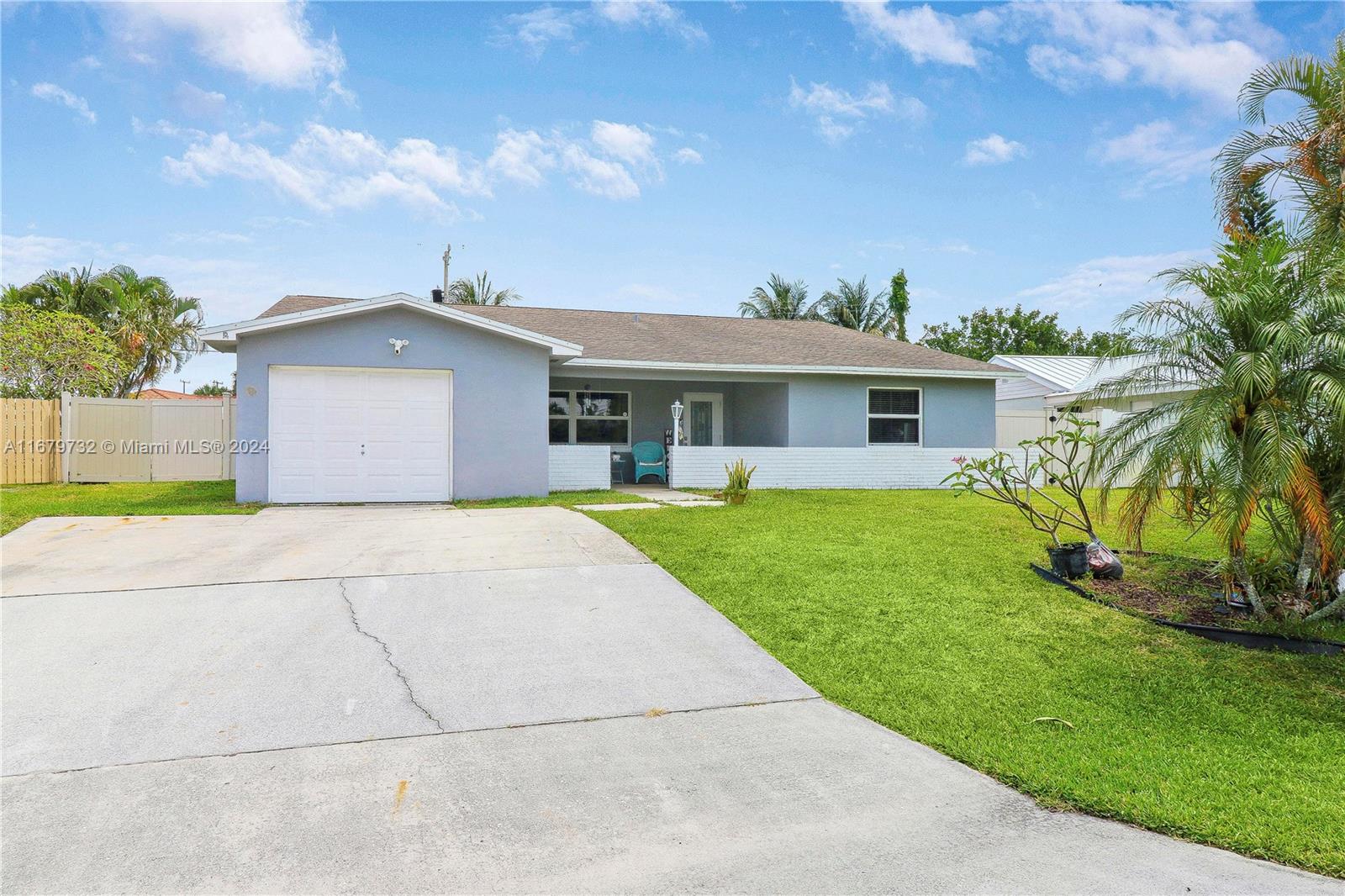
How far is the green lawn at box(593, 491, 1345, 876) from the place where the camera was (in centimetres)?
323

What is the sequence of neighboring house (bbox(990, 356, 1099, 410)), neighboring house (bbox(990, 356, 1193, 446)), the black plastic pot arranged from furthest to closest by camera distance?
1. neighboring house (bbox(990, 356, 1099, 410))
2. neighboring house (bbox(990, 356, 1193, 446))
3. the black plastic pot

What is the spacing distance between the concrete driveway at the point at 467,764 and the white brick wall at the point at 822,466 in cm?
888

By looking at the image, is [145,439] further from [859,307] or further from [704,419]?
[859,307]

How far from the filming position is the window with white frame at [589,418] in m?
16.8

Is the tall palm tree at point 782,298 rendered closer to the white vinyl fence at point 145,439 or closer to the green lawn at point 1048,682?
the white vinyl fence at point 145,439

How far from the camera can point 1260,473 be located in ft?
17.0

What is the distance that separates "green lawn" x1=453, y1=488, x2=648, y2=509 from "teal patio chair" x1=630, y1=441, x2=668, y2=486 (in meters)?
2.29

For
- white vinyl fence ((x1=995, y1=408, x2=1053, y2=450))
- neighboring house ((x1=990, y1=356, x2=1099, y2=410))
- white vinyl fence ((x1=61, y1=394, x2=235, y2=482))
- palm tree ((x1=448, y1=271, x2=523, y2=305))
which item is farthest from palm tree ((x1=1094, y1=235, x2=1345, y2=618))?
palm tree ((x1=448, y1=271, x2=523, y2=305))

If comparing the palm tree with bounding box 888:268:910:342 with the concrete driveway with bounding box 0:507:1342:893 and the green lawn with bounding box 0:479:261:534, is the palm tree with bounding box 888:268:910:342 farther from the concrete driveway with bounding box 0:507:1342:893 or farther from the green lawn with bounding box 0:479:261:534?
the concrete driveway with bounding box 0:507:1342:893

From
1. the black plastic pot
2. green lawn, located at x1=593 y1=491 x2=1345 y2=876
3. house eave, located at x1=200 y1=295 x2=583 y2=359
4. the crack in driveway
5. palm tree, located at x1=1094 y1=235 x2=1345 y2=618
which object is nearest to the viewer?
green lawn, located at x1=593 y1=491 x2=1345 y2=876

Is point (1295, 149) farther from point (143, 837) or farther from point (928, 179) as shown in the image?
point (143, 837)

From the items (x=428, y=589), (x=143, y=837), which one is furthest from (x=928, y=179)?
(x=143, y=837)

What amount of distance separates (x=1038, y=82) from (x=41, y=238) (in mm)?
27363

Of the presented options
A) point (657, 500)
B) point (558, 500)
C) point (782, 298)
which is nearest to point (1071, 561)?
point (657, 500)
